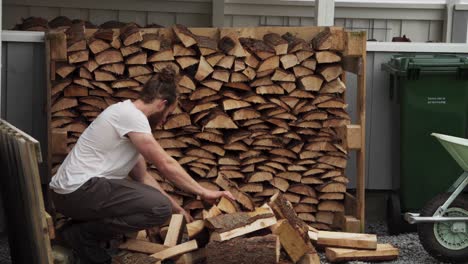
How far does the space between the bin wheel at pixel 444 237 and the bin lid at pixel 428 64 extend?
1106 millimetres

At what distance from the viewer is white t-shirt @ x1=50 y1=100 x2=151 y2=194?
631 centimetres

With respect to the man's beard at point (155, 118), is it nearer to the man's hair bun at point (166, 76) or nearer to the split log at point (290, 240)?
the man's hair bun at point (166, 76)

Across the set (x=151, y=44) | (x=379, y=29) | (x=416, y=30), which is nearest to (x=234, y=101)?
(x=151, y=44)

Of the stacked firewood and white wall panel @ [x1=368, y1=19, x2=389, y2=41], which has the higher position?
white wall panel @ [x1=368, y1=19, x2=389, y2=41]

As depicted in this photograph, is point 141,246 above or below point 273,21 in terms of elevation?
below

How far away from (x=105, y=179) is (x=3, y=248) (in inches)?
50.2

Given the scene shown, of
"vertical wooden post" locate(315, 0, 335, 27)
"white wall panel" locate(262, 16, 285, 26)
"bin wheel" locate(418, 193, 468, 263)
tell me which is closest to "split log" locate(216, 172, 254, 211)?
"bin wheel" locate(418, 193, 468, 263)

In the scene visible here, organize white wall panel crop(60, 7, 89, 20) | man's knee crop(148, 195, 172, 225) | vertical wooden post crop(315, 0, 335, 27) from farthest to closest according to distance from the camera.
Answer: white wall panel crop(60, 7, 89, 20) < vertical wooden post crop(315, 0, 335, 27) < man's knee crop(148, 195, 172, 225)

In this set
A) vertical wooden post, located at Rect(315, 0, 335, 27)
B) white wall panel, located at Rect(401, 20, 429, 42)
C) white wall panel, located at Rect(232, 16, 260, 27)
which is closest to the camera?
vertical wooden post, located at Rect(315, 0, 335, 27)

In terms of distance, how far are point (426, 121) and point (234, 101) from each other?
1495mm

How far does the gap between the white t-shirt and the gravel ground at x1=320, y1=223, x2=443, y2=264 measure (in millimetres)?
1562

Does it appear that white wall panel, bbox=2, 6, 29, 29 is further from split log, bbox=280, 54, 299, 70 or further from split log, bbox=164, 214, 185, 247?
split log, bbox=164, 214, 185, 247

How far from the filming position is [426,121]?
768 cm

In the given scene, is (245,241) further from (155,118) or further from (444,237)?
(444,237)
